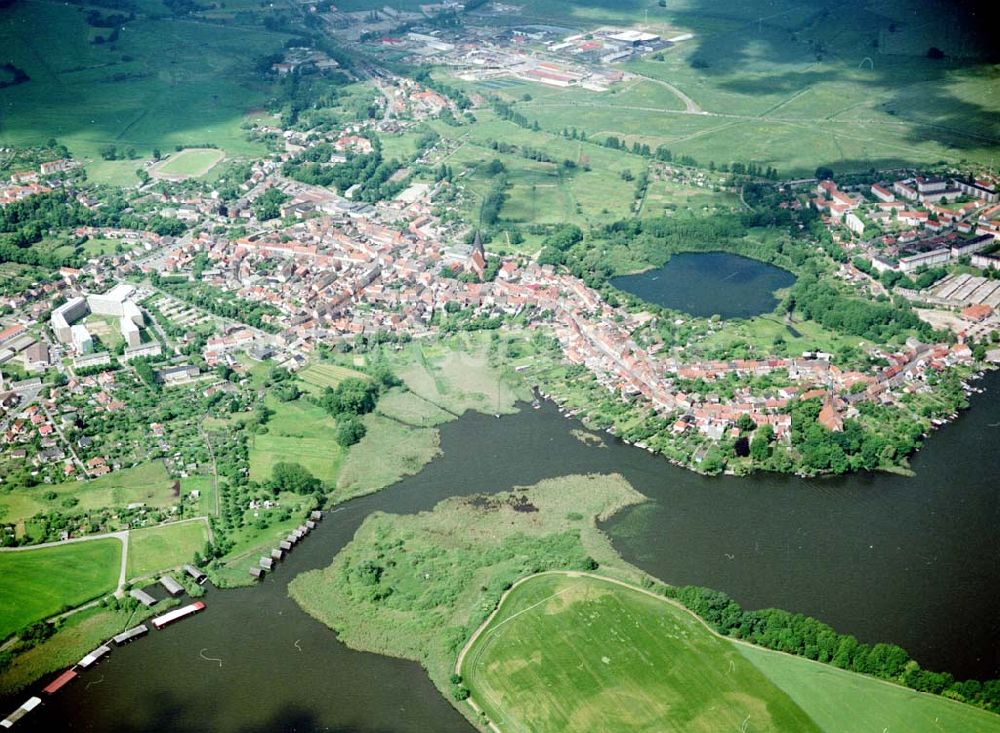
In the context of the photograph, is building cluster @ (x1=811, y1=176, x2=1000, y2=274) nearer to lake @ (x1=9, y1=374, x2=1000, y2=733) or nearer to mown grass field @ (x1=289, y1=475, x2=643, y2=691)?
lake @ (x1=9, y1=374, x2=1000, y2=733)

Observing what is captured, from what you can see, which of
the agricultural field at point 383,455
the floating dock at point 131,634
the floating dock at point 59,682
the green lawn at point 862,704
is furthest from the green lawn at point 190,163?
the green lawn at point 862,704

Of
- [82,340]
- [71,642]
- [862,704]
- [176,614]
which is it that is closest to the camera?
[862,704]

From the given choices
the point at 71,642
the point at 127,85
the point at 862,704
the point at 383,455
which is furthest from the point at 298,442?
the point at 127,85

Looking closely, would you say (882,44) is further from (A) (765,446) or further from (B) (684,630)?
(B) (684,630)

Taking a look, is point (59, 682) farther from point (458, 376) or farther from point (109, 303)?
point (109, 303)

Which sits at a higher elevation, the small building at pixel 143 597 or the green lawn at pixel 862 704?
the green lawn at pixel 862 704

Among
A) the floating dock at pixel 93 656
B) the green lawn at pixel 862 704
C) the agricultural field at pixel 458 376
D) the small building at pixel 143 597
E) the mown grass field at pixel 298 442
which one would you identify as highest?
the agricultural field at pixel 458 376

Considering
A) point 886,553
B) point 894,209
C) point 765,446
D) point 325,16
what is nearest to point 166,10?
point 325,16

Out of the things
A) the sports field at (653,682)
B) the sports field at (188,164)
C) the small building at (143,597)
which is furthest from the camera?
the sports field at (188,164)

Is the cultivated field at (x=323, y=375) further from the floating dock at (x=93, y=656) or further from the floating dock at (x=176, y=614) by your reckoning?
the floating dock at (x=93, y=656)
